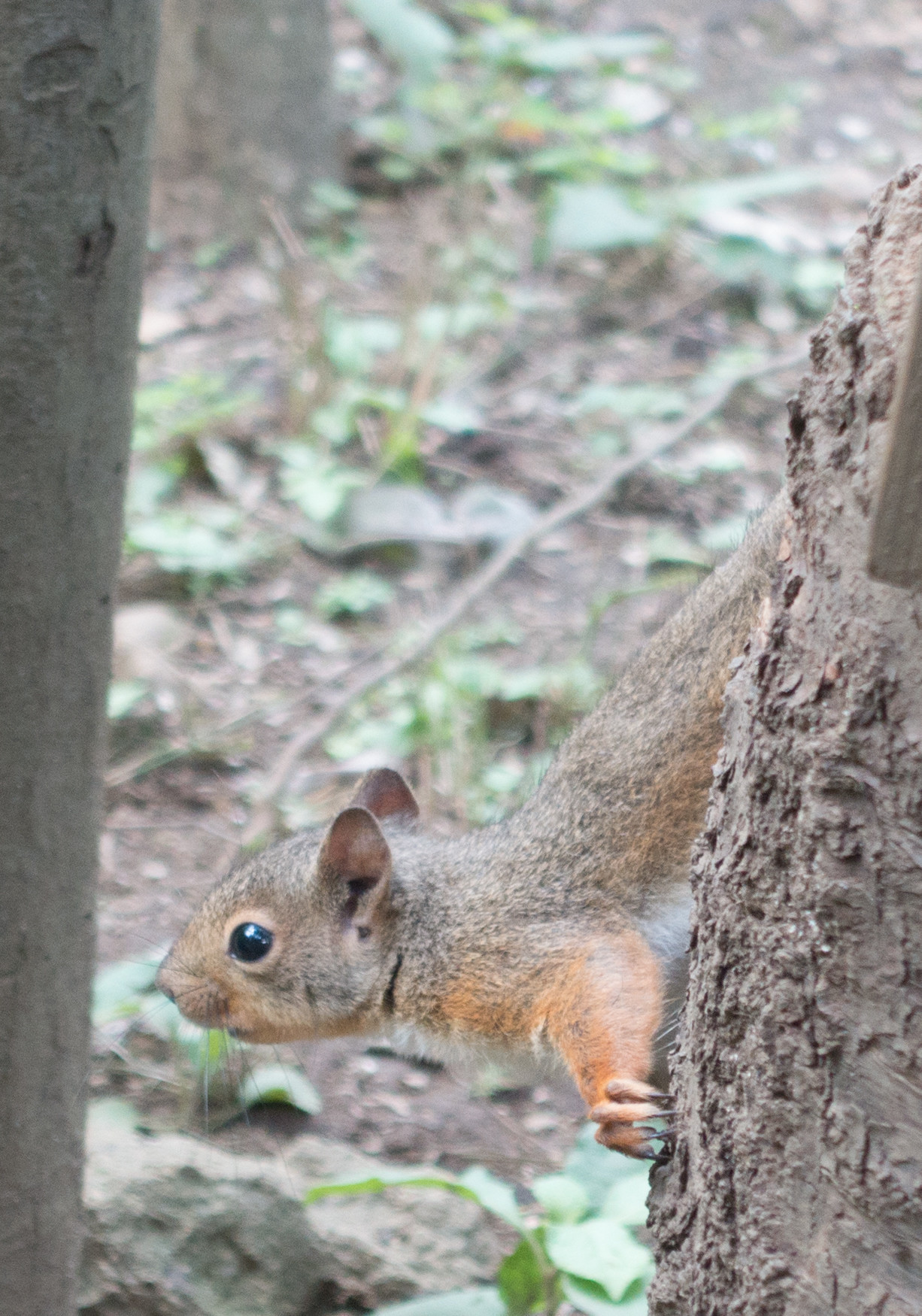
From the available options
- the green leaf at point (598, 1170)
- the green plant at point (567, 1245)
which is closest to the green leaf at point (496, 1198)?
the green plant at point (567, 1245)

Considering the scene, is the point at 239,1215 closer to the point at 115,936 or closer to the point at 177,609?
the point at 115,936

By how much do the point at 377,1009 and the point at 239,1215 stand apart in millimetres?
509

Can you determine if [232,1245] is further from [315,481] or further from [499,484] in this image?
[499,484]

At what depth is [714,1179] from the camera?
5.23 ft

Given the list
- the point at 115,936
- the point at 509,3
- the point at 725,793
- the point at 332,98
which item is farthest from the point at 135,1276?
the point at 509,3

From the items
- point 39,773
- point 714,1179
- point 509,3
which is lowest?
point 714,1179

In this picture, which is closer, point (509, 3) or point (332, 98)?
point (332, 98)

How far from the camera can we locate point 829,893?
1366mm

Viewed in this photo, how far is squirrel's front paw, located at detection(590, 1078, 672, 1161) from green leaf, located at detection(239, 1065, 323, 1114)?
1.54m

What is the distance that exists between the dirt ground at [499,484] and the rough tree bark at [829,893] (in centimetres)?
120

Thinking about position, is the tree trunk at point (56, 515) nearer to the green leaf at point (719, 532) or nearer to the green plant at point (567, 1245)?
the green plant at point (567, 1245)

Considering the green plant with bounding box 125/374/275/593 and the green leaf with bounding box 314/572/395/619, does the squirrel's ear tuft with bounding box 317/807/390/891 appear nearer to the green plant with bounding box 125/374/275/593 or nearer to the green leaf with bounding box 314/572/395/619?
the green leaf with bounding box 314/572/395/619

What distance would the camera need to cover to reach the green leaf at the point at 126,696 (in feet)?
14.0

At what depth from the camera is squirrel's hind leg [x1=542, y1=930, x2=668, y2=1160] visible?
82.7 inches
